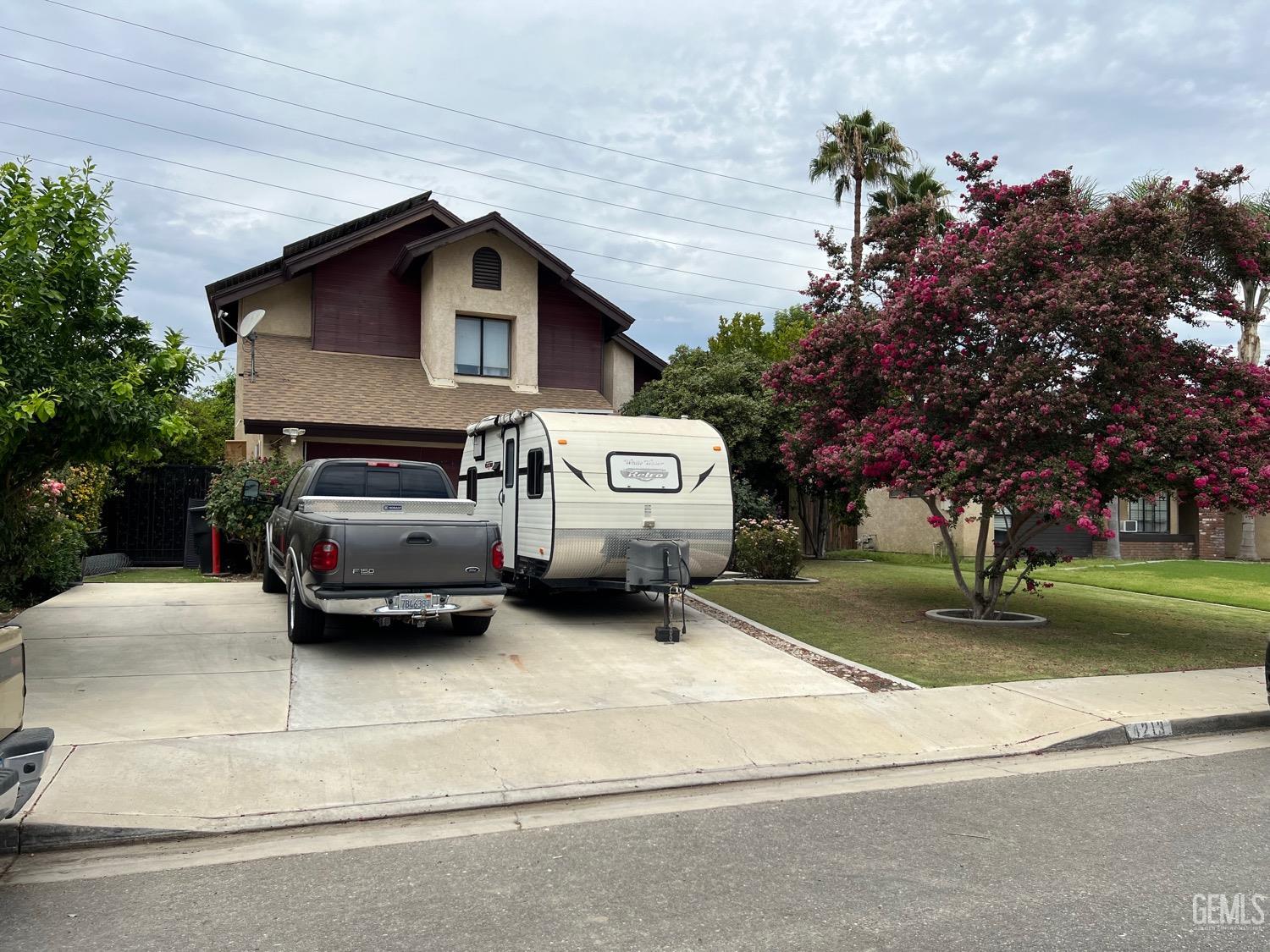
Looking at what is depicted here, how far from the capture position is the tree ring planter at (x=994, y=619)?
12406 mm

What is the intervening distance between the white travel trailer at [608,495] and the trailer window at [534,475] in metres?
0.01

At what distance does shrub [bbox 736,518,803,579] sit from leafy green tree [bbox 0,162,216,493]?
10.3 meters

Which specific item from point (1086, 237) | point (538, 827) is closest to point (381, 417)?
point (1086, 237)

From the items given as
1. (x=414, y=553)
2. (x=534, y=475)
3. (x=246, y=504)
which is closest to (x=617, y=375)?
(x=246, y=504)

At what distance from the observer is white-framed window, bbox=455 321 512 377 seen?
20.8 meters

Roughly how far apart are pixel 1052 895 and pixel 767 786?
7.45 ft

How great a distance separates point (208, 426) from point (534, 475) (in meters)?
23.6

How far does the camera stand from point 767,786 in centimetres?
638

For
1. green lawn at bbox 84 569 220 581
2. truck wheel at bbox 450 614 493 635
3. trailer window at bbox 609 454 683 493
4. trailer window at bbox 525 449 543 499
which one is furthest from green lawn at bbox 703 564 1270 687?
green lawn at bbox 84 569 220 581

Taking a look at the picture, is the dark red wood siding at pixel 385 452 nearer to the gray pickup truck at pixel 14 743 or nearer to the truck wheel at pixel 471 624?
the truck wheel at pixel 471 624

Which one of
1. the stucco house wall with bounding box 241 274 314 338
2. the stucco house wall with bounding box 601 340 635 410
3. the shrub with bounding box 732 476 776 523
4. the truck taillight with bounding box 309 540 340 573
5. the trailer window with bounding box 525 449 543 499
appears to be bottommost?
the truck taillight with bounding box 309 540 340 573

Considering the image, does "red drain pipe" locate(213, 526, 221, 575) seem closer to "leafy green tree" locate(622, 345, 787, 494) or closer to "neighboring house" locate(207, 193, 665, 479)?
"neighboring house" locate(207, 193, 665, 479)

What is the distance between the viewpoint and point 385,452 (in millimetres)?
18984

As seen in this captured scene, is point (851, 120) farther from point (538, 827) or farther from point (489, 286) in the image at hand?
point (538, 827)
